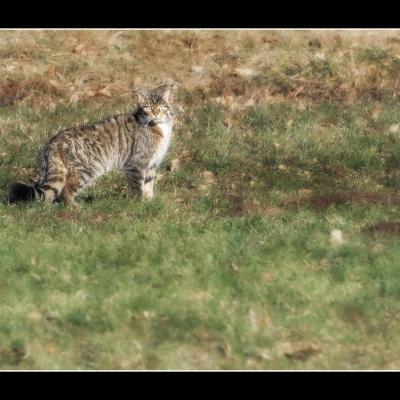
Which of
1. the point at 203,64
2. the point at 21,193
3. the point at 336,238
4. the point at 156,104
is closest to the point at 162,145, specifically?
the point at 156,104

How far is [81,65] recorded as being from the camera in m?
18.6

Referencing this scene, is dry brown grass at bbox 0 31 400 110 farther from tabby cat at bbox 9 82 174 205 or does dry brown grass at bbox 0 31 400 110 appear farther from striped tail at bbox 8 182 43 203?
striped tail at bbox 8 182 43 203

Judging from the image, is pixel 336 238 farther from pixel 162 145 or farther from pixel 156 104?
pixel 156 104

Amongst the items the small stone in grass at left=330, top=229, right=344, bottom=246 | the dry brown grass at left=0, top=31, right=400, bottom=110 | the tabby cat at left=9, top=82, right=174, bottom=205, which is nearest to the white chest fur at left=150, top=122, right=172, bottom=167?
the tabby cat at left=9, top=82, right=174, bottom=205

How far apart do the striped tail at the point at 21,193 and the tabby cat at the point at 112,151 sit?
0.04 meters

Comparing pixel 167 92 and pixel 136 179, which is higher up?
pixel 167 92

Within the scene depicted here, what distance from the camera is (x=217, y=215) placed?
12.7 metres

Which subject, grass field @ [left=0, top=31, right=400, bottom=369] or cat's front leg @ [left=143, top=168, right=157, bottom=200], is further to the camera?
cat's front leg @ [left=143, top=168, right=157, bottom=200]

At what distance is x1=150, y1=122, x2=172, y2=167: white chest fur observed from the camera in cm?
1403

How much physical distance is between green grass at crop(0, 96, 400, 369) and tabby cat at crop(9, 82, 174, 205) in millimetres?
331

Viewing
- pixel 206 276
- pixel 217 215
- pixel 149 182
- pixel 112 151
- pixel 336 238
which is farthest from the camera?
pixel 112 151

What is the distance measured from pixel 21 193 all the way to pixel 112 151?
157 cm

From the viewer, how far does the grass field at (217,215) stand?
9.12m

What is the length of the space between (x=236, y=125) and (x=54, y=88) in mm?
3666
